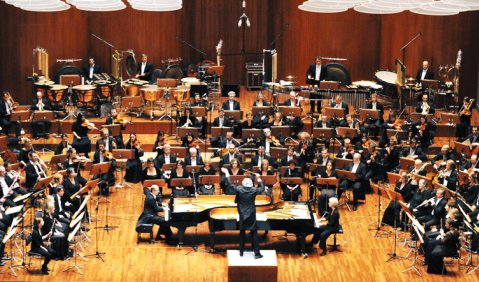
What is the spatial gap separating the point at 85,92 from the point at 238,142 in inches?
172

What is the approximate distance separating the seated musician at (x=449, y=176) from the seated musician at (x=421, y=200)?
35.0 inches

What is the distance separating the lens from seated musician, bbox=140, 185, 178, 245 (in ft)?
67.2

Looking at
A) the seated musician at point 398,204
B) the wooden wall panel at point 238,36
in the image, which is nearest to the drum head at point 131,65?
the wooden wall panel at point 238,36

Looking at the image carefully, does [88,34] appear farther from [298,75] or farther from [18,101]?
[298,75]

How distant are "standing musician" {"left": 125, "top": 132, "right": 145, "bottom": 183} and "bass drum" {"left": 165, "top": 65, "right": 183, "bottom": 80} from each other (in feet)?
17.0

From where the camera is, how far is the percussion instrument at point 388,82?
27.5 metres

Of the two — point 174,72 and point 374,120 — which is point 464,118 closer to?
point 374,120

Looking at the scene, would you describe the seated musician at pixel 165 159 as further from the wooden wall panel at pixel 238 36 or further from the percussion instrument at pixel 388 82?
the wooden wall panel at pixel 238 36

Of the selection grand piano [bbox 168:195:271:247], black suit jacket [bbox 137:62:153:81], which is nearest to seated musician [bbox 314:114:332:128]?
grand piano [bbox 168:195:271:247]

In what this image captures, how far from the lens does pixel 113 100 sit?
27.9 metres

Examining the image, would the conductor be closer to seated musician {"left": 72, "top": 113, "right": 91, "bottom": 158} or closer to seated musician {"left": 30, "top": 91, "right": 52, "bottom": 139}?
seated musician {"left": 72, "top": 113, "right": 91, "bottom": 158}

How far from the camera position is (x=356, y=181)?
75.0ft

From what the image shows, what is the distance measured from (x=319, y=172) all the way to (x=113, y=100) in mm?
7370

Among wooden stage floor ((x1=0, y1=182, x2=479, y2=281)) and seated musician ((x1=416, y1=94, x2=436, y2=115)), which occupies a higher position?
seated musician ((x1=416, y1=94, x2=436, y2=115))
